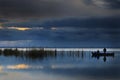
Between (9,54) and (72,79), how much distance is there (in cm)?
5387

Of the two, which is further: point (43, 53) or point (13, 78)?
point (43, 53)

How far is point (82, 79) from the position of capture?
37.6 meters

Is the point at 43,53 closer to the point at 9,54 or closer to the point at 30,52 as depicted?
the point at 30,52

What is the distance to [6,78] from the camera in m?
35.5

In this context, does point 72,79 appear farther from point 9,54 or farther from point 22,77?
point 9,54

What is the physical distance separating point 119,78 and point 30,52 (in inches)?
1925

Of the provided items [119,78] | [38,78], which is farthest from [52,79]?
[119,78]

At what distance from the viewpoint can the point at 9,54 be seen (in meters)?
89.3

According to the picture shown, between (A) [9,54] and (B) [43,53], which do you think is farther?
(A) [9,54]

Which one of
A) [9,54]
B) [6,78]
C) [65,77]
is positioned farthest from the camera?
[9,54]

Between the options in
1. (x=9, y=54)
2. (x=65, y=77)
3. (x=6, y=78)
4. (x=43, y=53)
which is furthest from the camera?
(x=9, y=54)

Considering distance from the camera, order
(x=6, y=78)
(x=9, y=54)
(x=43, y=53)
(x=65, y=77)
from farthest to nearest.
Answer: (x=9, y=54), (x=43, y=53), (x=65, y=77), (x=6, y=78)

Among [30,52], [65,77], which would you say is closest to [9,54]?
[30,52]

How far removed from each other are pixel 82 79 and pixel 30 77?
5334 millimetres
